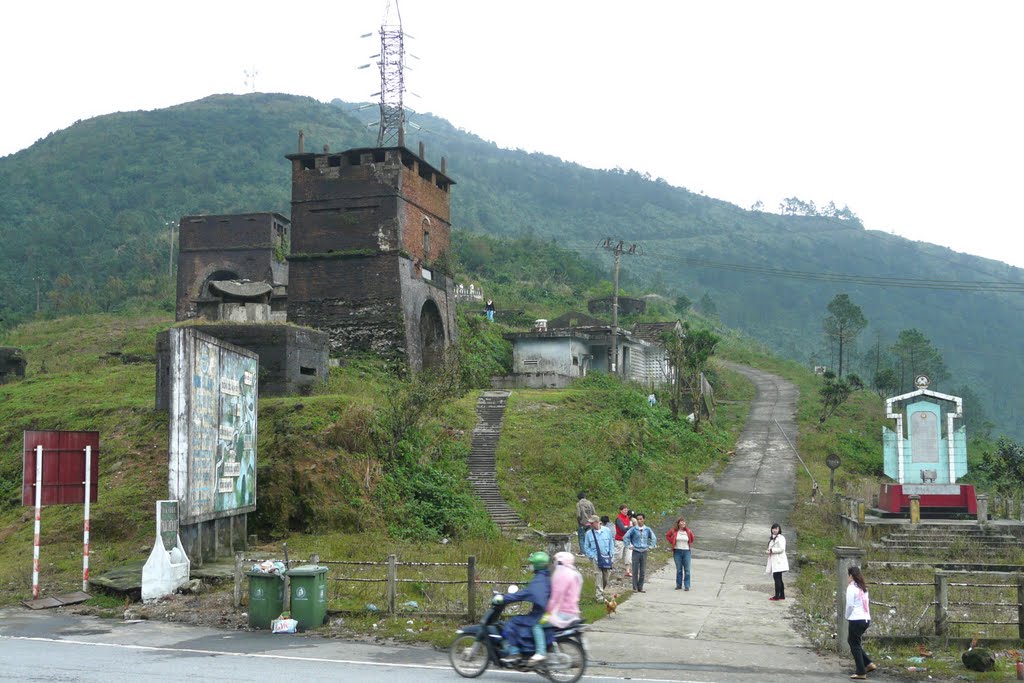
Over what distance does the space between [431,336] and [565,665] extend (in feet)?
104

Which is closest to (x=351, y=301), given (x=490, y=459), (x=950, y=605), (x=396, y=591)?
(x=490, y=459)

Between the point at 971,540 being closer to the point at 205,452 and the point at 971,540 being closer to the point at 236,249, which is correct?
the point at 205,452

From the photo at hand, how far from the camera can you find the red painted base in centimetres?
2597

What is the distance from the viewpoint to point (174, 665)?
37.1 ft

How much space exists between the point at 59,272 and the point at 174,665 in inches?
3531

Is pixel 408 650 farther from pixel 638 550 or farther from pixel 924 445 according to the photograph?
pixel 924 445

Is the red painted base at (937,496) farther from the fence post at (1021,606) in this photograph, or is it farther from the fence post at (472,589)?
the fence post at (472,589)

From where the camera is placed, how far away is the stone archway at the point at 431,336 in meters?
40.8

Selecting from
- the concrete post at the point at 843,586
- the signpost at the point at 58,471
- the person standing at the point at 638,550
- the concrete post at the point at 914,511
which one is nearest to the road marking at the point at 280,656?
the concrete post at the point at 843,586

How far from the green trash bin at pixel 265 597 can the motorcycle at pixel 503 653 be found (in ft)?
13.4

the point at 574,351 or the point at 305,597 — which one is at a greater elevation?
the point at 574,351

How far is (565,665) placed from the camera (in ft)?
34.9

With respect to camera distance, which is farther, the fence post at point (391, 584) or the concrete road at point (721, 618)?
the fence post at point (391, 584)

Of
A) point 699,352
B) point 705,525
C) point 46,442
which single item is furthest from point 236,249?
point 46,442
